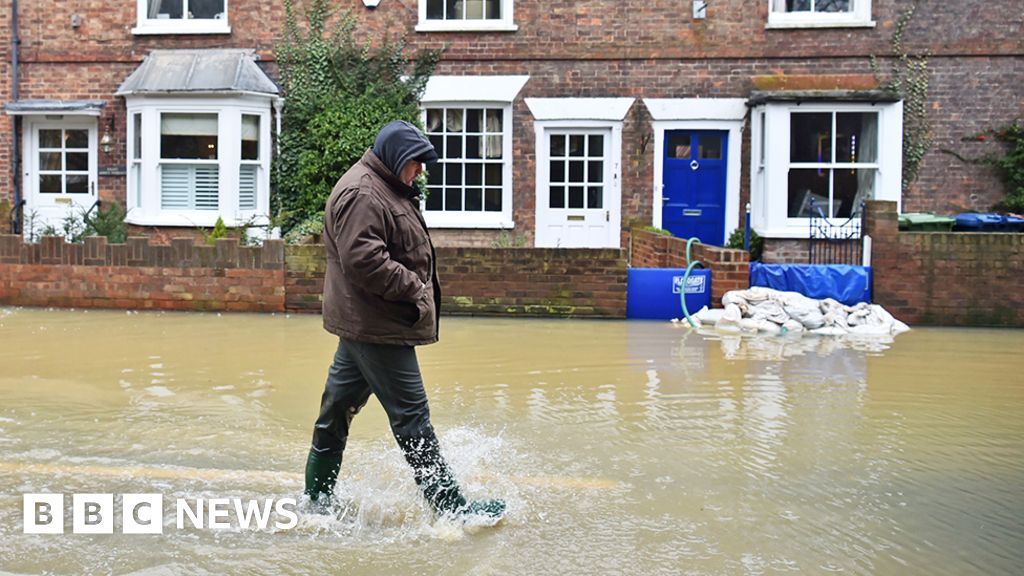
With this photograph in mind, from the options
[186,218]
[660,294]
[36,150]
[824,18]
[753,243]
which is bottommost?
[660,294]

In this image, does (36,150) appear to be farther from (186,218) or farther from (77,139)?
(186,218)

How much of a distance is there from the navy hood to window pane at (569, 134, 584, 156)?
13186 mm

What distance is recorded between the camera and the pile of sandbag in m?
12.2

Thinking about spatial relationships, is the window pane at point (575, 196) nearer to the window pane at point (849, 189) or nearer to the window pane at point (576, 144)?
the window pane at point (576, 144)

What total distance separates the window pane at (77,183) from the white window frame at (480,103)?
5.89 m

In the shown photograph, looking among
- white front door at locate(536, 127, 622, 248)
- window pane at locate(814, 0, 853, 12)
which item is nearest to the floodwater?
white front door at locate(536, 127, 622, 248)

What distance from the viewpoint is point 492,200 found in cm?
1820

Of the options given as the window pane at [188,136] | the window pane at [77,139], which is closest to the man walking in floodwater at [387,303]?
the window pane at [188,136]

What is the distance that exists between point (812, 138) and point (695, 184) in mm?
1922

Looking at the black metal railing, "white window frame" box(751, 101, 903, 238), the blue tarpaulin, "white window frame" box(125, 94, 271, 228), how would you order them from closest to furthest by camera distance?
the blue tarpaulin → the black metal railing → "white window frame" box(751, 101, 903, 238) → "white window frame" box(125, 94, 271, 228)

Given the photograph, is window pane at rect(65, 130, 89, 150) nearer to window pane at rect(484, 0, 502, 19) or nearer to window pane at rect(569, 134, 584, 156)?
window pane at rect(484, 0, 502, 19)

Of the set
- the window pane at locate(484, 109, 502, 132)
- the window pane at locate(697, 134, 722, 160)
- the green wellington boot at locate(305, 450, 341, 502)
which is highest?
the window pane at locate(484, 109, 502, 132)

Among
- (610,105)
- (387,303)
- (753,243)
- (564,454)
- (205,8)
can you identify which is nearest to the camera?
(387,303)

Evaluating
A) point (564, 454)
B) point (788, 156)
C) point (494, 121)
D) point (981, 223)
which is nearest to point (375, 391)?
point (564, 454)
